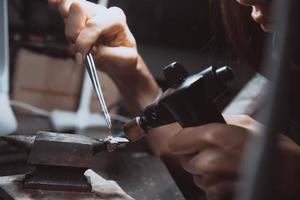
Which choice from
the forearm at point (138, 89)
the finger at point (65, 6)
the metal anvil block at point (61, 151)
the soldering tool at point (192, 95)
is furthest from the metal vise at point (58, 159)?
the forearm at point (138, 89)

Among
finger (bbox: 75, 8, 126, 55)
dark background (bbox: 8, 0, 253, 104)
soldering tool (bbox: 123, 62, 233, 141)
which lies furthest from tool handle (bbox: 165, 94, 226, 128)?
dark background (bbox: 8, 0, 253, 104)

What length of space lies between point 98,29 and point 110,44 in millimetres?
217

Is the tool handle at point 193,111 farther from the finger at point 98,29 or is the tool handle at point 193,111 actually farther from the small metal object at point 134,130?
the finger at point 98,29

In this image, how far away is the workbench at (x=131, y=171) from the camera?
3.36 feet

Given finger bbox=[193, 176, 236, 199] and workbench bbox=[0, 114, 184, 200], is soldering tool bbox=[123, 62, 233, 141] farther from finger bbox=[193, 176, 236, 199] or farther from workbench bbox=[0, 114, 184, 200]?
workbench bbox=[0, 114, 184, 200]

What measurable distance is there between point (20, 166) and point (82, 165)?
0.83 feet

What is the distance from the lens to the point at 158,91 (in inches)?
58.4

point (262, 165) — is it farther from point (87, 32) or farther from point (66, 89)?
point (66, 89)

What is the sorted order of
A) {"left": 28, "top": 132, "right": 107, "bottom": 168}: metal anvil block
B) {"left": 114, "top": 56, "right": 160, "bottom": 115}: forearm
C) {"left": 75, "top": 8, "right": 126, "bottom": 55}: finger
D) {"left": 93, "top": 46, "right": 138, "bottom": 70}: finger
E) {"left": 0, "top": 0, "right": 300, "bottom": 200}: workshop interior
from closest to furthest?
1. {"left": 0, "top": 0, "right": 300, "bottom": 200}: workshop interior
2. {"left": 28, "top": 132, "right": 107, "bottom": 168}: metal anvil block
3. {"left": 75, "top": 8, "right": 126, "bottom": 55}: finger
4. {"left": 93, "top": 46, "right": 138, "bottom": 70}: finger
5. {"left": 114, "top": 56, "right": 160, "bottom": 115}: forearm

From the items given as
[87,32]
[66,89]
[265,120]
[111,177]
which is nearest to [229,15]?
[87,32]

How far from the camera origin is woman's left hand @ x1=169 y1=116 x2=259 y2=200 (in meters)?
0.71

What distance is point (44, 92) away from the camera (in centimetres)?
214

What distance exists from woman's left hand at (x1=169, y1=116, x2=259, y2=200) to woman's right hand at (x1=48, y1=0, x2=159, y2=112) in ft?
1.32

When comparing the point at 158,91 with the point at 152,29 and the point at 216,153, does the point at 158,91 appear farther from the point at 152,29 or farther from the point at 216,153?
the point at 152,29
